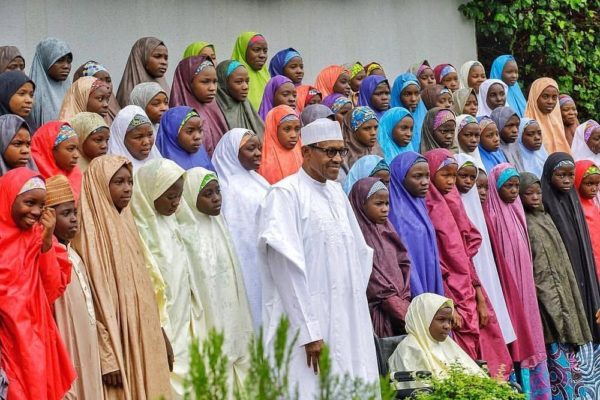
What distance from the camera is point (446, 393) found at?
23.4 ft

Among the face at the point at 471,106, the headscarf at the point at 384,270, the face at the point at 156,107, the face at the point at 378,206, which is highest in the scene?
the face at the point at 156,107

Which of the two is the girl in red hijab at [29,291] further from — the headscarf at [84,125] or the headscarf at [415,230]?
the headscarf at [415,230]

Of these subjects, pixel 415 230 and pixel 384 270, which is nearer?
pixel 384 270

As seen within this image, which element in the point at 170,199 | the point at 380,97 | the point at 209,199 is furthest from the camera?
the point at 380,97

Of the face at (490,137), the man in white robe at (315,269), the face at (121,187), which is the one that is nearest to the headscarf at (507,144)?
the face at (490,137)

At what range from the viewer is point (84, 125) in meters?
8.42

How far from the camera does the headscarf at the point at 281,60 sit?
1199 centimetres

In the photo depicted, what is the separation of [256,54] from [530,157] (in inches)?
105

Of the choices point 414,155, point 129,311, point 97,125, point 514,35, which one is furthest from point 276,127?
point 514,35

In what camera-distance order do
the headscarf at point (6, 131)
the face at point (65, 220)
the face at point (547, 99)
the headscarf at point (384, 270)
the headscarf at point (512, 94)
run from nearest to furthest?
→ 1. the face at point (65, 220)
2. the headscarf at point (6, 131)
3. the headscarf at point (384, 270)
4. the face at point (547, 99)
5. the headscarf at point (512, 94)

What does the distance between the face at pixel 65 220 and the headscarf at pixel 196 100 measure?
3142 millimetres

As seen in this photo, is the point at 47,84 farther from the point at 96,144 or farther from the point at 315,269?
the point at 315,269

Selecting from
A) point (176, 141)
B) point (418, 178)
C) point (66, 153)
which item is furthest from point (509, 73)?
point (66, 153)

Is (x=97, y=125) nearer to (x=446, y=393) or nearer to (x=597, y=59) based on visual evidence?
(x=446, y=393)
